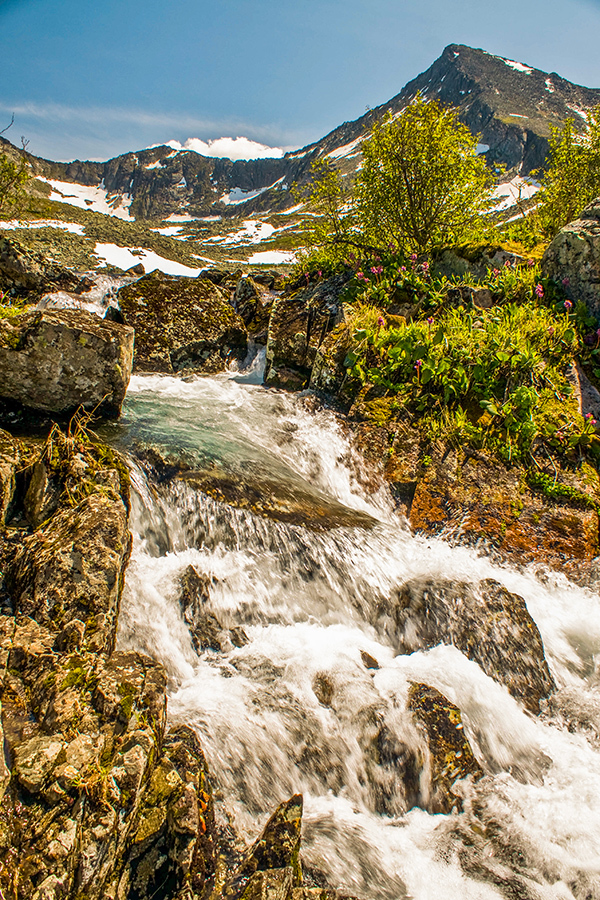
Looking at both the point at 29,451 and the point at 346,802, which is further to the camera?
the point at 29,451

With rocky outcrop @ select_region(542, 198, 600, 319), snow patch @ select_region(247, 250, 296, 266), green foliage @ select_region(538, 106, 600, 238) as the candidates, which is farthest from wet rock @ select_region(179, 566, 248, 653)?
snow patch @ select_region(247, 250, 296, 266)

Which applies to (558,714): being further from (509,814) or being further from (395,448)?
(395,448)

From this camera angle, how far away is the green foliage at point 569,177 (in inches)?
568

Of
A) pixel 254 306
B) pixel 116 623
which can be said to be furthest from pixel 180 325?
pixel 116 623

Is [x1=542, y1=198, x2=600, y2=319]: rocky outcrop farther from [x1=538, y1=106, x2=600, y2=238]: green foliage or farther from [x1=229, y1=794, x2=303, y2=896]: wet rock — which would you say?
[x1=229, y1=794, x2=303, y2=896]: wet rock

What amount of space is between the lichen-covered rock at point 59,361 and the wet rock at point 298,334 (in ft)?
15.8

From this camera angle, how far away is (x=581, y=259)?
31.5ft

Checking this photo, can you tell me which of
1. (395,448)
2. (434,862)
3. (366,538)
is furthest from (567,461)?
(434,862)

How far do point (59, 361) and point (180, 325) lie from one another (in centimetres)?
666

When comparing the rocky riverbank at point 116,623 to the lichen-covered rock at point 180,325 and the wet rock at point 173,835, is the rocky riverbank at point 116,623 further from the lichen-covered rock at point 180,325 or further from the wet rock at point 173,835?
the lichen-covered rock at point 180,325

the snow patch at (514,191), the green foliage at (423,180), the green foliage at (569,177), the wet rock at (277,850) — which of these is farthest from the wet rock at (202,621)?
the snow patch at (514,191)

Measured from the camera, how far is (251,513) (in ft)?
19.7

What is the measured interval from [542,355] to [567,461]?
8.37 feet

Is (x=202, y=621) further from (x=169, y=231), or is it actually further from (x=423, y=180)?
(x=169, y=231)
